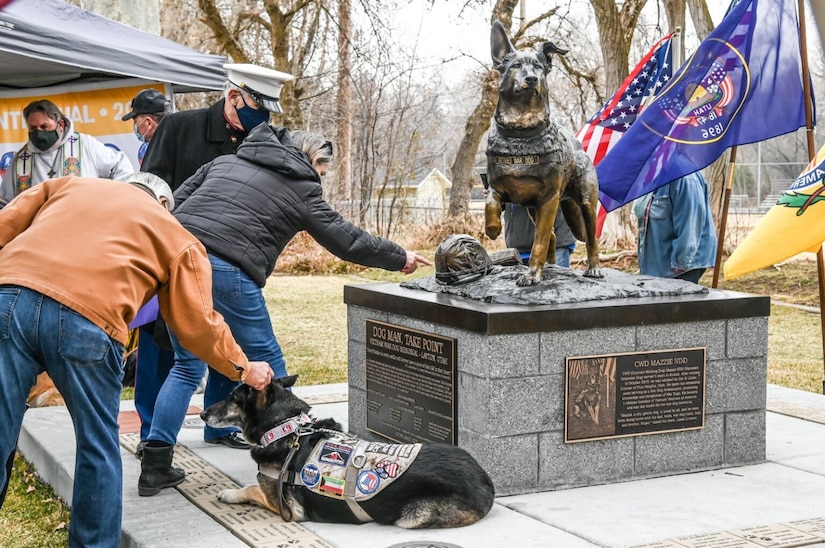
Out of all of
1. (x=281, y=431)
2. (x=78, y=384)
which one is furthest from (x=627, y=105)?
(x=78, y=384)

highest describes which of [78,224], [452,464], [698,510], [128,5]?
[128,5]

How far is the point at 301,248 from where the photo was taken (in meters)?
18.3

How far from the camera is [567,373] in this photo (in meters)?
5.11

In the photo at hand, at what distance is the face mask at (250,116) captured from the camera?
6.04 meters

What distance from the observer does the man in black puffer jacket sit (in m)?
5.13

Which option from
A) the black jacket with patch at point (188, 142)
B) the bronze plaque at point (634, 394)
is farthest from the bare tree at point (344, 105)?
the bronze plaque at point (634, 394)

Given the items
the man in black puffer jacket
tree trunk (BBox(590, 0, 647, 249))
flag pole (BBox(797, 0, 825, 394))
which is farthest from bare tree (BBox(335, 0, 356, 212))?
the man in black puffer jacket

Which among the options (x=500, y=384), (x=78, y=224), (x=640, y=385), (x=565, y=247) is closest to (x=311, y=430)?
(x=500, y=384)

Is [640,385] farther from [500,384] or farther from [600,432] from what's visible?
[500,384]

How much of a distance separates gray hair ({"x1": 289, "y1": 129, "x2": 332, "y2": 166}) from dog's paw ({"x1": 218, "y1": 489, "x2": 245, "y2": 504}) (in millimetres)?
1842

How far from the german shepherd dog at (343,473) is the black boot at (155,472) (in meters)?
0.65

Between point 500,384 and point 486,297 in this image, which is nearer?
point 500,384

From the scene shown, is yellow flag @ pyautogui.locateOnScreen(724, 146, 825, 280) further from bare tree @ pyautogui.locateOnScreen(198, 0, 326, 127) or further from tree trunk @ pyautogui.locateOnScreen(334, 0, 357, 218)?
tree trunk @ pyautogui.locateOnScreen(334, 0, 357, 218)

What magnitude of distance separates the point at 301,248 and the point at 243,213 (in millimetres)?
13167
